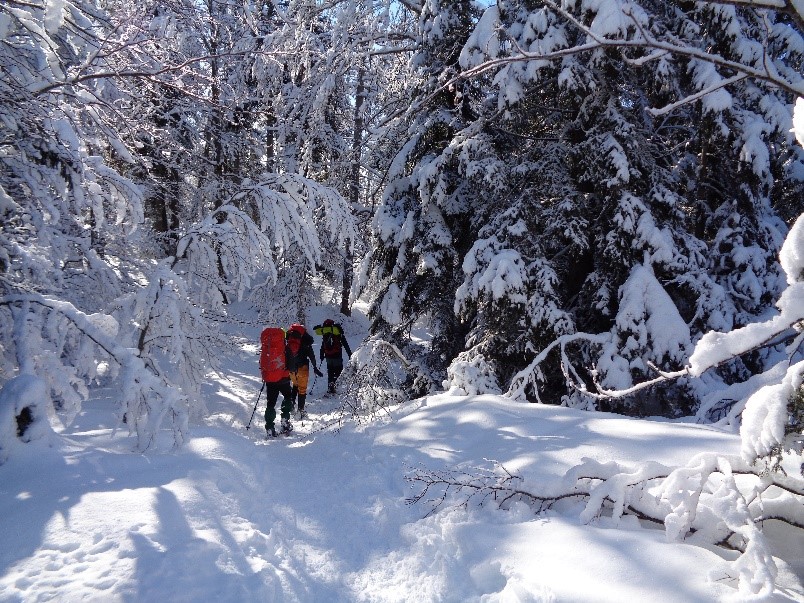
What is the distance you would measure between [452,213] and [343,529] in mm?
6188

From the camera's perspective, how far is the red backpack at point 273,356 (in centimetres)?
816

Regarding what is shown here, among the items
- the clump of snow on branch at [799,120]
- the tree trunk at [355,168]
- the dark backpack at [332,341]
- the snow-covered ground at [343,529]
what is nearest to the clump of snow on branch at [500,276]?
the snow-covered ground at [343,529]

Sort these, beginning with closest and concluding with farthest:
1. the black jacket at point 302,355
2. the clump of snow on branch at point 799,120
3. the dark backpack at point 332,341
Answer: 1. the clump of snow on branch at point 799,120
2. the black jacket at point 302,355
3. the dark backpack at point 332,341

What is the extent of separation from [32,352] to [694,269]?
8.00 meters

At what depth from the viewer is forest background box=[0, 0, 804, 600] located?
4.55m

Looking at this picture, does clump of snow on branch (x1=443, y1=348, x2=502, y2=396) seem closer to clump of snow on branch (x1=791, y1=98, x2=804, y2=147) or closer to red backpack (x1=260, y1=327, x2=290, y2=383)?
red backpack (x1=260, y1=327, x2=290, y2=383)

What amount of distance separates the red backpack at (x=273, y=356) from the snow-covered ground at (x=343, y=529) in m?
2.22

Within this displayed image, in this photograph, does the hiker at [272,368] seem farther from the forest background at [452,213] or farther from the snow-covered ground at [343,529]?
the snow-covered ground at [343,529]

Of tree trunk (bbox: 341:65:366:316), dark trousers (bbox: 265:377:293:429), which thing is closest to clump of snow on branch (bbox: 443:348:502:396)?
dark trousers (bbox: 265:377:293:429)

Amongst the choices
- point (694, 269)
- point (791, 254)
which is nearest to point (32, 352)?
point (791, 254)

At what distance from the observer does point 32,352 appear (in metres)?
4.37

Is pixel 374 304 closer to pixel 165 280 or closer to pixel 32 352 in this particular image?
pixel 165 280

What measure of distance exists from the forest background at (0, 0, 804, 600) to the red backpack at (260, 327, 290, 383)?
1.42 ft

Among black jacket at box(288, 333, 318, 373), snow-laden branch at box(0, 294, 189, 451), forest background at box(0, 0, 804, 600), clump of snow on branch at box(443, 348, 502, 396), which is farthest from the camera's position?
black jacket at box(288, 333, 318, 373)
